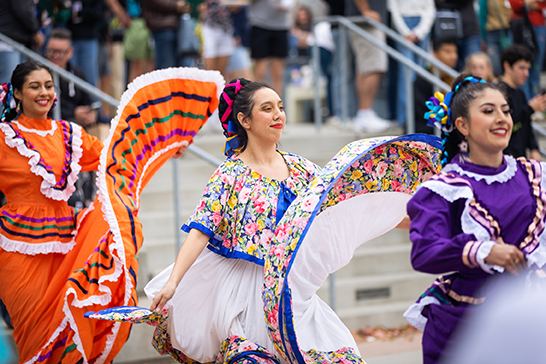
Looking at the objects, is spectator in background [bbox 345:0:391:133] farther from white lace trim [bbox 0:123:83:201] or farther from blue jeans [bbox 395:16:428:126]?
white lace trim [bbox 0:123:83:201]

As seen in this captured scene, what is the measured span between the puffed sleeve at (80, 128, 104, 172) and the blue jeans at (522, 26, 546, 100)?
4655 mm

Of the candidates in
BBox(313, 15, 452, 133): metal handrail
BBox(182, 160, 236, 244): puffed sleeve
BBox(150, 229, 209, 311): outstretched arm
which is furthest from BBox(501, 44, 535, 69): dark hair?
BBox(150, 229, 209, 311): outstretched arm

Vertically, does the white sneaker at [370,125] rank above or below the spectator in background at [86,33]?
below

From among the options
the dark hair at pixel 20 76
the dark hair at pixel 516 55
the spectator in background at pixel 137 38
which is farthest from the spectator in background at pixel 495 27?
the dark hair at pixel 20 76

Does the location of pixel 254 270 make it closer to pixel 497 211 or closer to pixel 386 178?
pixel 386 178

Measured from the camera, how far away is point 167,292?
292 centimetres

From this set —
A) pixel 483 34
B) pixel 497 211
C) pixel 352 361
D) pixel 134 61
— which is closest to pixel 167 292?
pixel 352 361

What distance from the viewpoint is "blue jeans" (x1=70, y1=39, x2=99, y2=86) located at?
Result: 6465 mm

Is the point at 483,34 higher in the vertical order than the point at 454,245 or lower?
higher

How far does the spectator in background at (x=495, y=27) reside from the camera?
23.2ft

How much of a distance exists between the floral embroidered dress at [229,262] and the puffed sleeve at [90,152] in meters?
1.14

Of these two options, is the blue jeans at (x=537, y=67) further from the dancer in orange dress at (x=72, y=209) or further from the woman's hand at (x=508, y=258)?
the woman's hand at (x=508, y=258)

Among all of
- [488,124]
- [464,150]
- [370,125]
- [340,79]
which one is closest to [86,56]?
[340,79]

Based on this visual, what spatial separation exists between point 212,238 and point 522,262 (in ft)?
4.79
